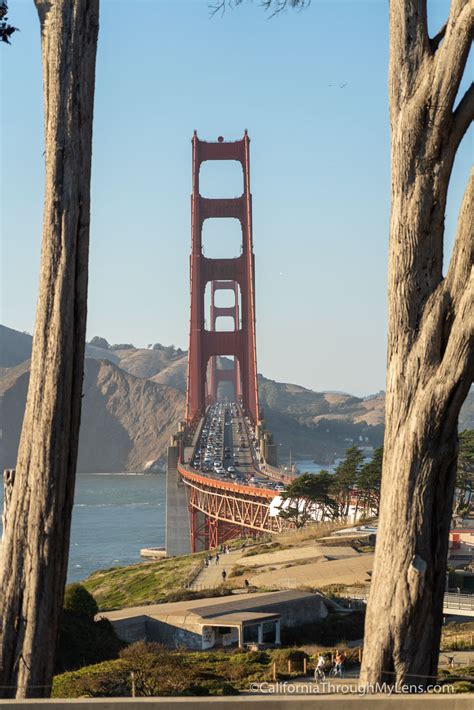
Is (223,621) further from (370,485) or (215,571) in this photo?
(370,485)

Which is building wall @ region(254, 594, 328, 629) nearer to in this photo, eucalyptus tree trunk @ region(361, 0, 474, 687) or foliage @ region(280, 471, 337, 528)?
eucalyptus tree trunk @ region(361, 0, 474, 687)

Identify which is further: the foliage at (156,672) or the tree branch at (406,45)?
the foliage at (156,672)

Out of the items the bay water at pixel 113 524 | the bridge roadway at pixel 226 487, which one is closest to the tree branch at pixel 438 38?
the bridge roadway at pixel 226 487

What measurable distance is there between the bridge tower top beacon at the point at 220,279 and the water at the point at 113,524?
1171 cm

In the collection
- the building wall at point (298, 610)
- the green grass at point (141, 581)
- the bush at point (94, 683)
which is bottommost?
the green grass at point (141, 581)

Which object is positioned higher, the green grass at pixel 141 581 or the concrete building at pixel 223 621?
the concrete building at pixel 223 621

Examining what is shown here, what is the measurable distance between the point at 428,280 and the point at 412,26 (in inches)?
54.9

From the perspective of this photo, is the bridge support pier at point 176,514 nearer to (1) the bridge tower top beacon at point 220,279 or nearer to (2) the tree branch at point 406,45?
(1) the bridge tower top beacon at point 220,279

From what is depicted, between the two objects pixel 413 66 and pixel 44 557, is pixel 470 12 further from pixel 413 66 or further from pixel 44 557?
pixel 44 557

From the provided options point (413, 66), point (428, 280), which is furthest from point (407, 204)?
point (413, 66)

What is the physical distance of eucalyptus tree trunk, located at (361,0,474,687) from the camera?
17.0 feet

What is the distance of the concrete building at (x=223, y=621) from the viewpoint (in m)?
21.2

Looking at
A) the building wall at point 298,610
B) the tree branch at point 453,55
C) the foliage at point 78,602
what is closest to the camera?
the tree branch at point 453,55

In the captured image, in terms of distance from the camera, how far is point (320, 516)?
180 ft
